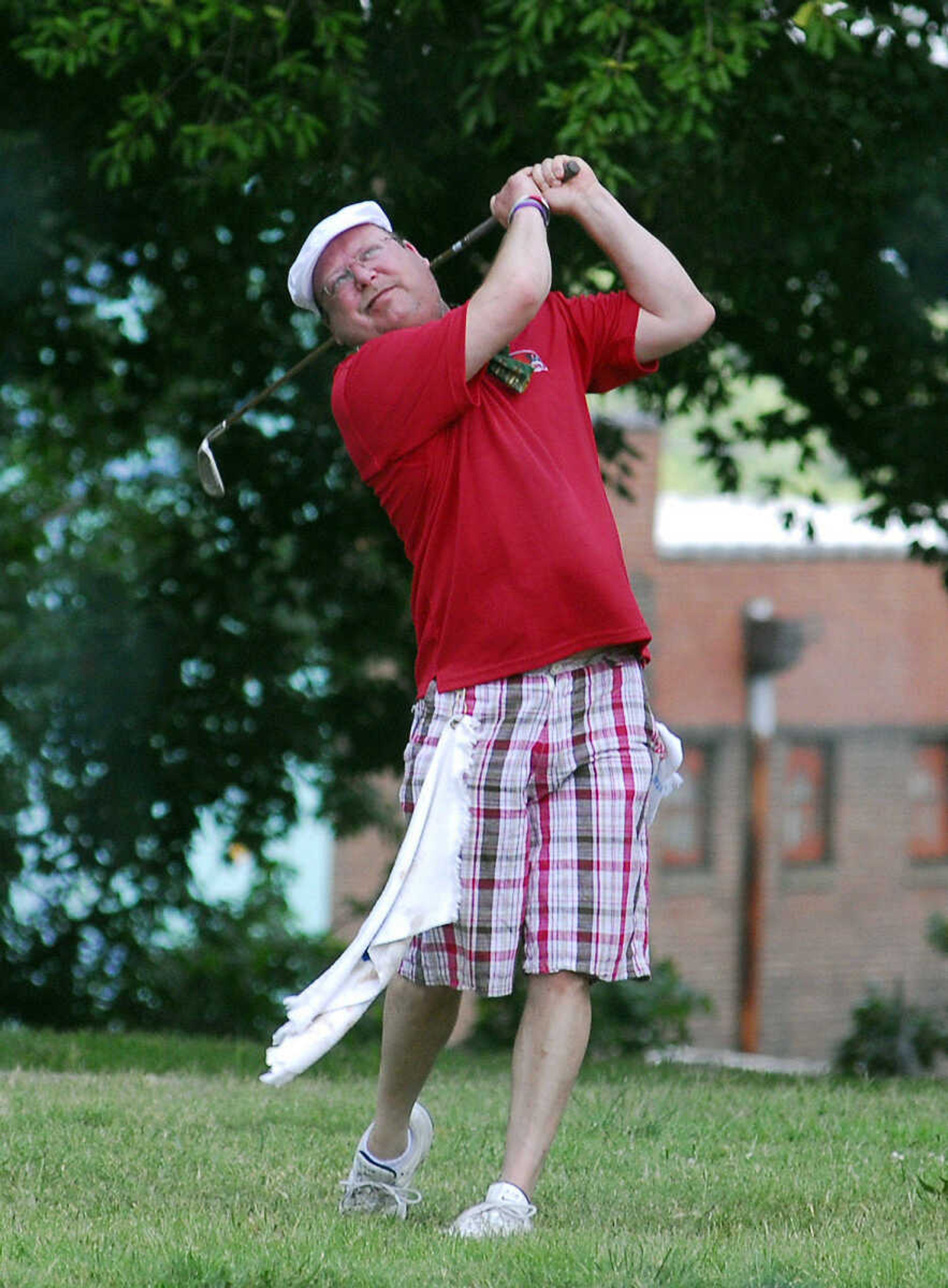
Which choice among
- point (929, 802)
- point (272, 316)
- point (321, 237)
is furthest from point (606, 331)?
point (929, 802)

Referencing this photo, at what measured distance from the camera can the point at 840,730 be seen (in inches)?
733

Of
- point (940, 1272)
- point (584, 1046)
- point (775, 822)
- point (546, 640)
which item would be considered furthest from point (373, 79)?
point (775, 822)

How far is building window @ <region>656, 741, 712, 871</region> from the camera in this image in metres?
18.1

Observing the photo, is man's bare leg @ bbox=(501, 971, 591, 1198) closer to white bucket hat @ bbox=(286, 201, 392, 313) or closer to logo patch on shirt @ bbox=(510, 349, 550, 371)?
logo patch on shirt @ bbox=(510, 349, 550, 371)

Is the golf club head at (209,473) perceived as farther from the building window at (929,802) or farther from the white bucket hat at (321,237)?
the building window at (929,802)

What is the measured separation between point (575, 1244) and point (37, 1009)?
8.24m

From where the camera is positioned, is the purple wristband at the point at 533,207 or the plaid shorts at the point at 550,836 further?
the purple wristband at the point at 533,207

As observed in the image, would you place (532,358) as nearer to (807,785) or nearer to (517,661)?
(517,661)

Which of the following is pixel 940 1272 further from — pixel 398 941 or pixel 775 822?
pixel 775 822

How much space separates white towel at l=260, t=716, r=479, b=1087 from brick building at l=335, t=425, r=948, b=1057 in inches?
535

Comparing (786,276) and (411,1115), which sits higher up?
(786,276)

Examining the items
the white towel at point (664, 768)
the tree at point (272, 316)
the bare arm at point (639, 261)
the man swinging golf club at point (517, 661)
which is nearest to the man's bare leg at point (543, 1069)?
the man swinging golf club at point (517, 661)

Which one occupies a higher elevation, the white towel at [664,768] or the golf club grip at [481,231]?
the golf club grip at [481,231]

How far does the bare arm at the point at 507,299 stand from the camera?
11.8ft
